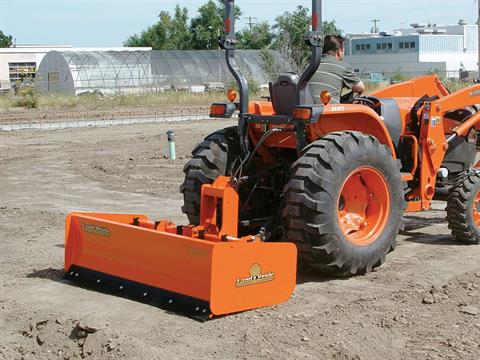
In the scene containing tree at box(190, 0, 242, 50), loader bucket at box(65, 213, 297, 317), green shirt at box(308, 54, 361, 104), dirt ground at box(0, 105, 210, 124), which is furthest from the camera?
tree at box(190, 0, 242, 50)

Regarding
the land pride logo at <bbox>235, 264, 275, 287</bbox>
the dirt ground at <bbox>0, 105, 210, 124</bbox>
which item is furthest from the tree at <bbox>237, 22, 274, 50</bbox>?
the land pride logo at <bbox>235, 264, 275, 287</bbox>

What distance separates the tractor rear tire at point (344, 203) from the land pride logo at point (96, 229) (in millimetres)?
1430

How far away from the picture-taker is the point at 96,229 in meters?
6.52

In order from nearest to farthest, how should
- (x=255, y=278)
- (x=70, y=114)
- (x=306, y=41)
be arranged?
(x=255, y=278)
(x=306, y=41)
(x=70, y=114)

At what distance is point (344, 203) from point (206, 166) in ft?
4.05

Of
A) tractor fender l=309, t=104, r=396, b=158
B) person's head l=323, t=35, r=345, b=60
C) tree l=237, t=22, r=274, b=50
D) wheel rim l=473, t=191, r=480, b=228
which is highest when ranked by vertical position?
tree l=237, t=22, r=274, b=50

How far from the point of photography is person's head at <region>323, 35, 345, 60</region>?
7207mm

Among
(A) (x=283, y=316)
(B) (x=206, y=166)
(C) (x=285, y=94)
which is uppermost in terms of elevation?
(C) (x=285, y=94)

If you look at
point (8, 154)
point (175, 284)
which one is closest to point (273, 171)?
point (175, 284)

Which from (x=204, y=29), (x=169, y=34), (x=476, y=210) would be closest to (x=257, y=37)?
(x=204, y=29)

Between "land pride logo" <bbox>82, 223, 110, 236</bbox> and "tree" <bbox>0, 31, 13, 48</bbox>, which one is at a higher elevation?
"tree" <bbox>0, 31, 13, 48</bbox>

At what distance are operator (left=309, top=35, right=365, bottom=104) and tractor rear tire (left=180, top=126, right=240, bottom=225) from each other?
89 cm

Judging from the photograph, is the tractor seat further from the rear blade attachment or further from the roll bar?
the rear blade attachment

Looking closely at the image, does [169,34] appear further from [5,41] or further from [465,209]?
[465,209]
